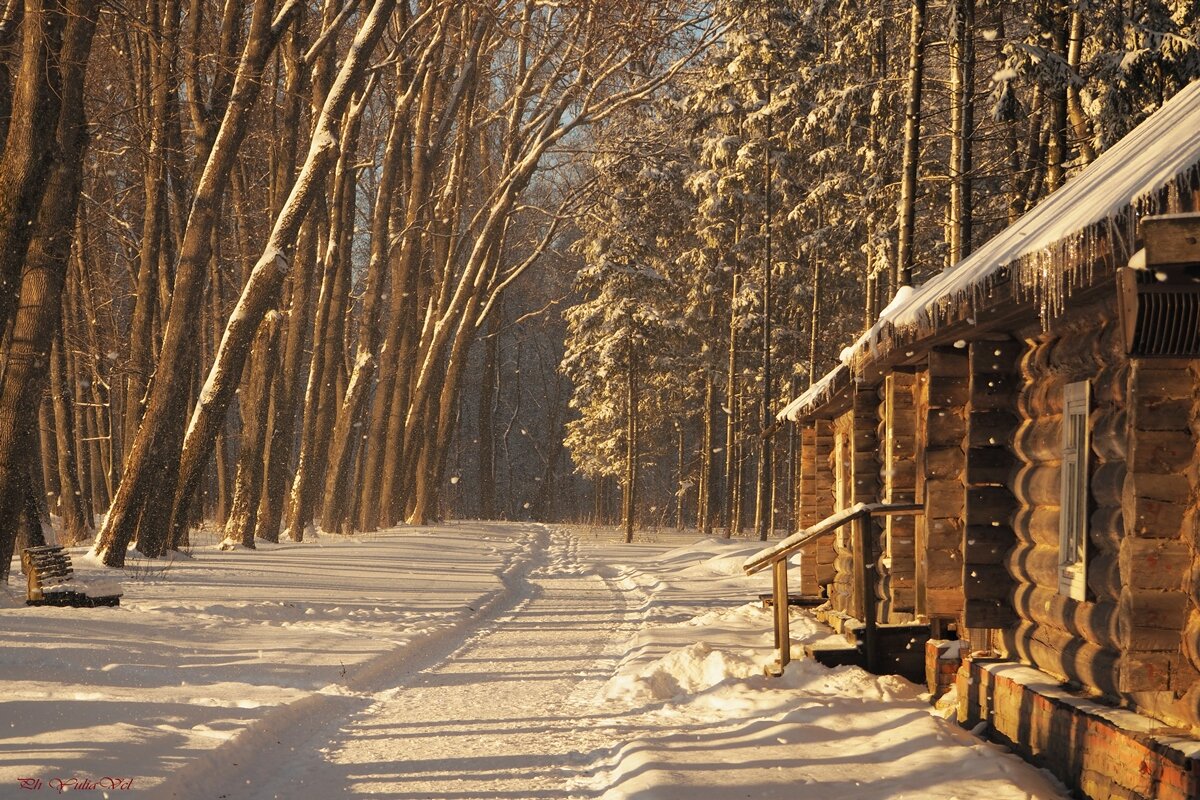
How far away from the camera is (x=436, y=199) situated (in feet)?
111

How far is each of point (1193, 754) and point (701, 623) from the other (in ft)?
33.9

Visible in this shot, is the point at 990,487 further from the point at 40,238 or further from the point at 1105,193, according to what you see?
the point at 40,238

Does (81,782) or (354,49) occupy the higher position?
(354,49)

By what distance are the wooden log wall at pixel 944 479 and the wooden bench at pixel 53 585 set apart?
9.07 meters

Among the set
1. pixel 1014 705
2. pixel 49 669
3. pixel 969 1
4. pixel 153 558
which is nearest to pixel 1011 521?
pixel 1014 705

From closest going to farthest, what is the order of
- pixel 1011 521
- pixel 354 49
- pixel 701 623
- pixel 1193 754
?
pixel 1193 754, pixel 1011 521, pixel 701 623, pixel 354 49

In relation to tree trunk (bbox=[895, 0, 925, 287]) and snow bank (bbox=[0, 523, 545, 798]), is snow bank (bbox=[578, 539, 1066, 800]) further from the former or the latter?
tree trunk (bbox=[895, 0, 925, 287])

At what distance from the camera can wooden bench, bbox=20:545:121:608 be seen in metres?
13.4

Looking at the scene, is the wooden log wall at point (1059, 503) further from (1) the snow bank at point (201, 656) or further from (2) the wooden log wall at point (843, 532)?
(1) the snow bank at point (201, 656)

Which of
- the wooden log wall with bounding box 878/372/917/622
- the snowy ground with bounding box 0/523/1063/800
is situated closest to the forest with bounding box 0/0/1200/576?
the snowy ground with bounding box 0/523/1063/800

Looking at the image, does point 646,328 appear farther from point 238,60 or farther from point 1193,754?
point 1193,754

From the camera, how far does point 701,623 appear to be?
A: 16062mm

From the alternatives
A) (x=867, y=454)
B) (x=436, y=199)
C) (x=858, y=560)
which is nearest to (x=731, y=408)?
(x=436, y=199)

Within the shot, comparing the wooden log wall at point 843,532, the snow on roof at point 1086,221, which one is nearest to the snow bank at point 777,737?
the wooden log wall at point 843,532
